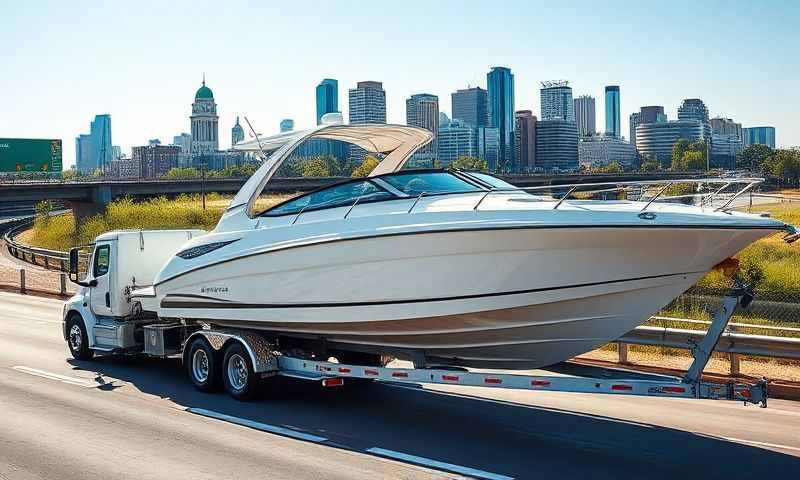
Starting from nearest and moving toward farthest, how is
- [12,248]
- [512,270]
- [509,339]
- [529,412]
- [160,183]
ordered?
[512,270] < [509,339] < [529,412] < [12,248] < [160,183]

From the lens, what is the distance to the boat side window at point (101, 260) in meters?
13.0

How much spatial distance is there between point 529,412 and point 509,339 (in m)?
1.39

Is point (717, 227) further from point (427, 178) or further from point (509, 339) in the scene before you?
point (427, 178)

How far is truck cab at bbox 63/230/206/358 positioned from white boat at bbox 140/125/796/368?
2.32 metres

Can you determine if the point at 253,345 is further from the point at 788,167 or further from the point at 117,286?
the point at 788,167

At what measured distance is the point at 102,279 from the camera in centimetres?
1295

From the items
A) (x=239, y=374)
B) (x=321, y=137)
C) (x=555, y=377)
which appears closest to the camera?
(x=555, y=377)

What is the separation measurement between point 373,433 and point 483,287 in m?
2.05

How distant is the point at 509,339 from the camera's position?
872 centimetres

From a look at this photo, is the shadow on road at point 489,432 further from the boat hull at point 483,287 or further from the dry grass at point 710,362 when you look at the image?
the dry grass at point 710,362

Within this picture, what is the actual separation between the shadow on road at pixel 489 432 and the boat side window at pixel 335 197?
250 cm

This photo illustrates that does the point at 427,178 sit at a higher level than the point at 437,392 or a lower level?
higher

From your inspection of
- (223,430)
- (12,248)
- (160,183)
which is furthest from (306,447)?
(160,183)

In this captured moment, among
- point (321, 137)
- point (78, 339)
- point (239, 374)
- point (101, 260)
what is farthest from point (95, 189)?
point (239, 374)
